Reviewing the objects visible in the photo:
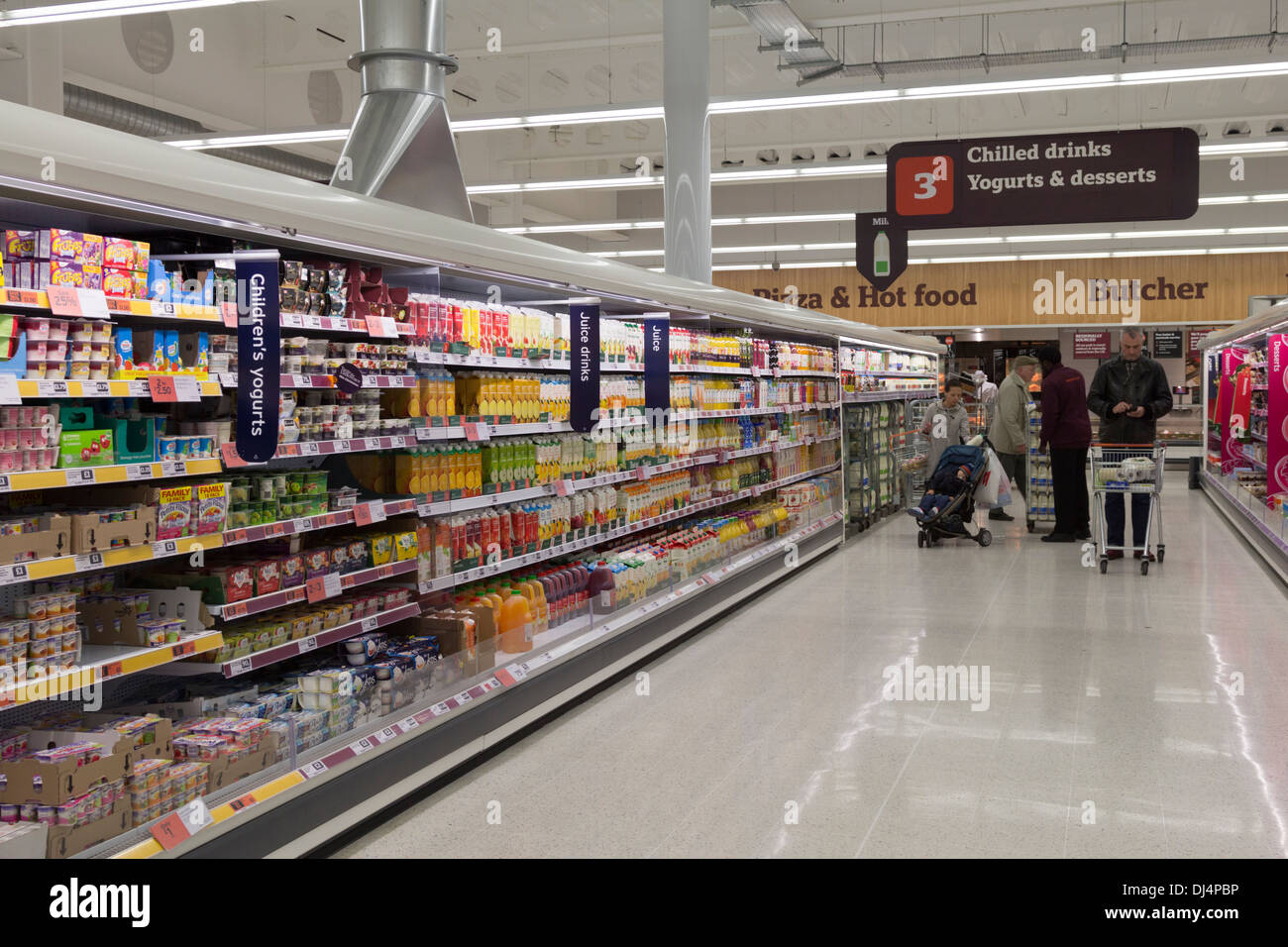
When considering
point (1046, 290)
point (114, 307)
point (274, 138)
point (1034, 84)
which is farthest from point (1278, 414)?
point (1046, 290)

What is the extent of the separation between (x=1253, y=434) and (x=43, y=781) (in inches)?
456

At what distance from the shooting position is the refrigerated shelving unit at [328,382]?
2846 mm

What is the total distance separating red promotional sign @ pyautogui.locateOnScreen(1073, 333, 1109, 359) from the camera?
68.5 feet

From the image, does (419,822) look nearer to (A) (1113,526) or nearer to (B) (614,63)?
(A) (1113,526)

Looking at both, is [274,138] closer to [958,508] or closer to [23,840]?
[958,508]

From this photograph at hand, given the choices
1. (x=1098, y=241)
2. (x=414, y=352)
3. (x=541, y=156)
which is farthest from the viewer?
(x=1098, y=241)

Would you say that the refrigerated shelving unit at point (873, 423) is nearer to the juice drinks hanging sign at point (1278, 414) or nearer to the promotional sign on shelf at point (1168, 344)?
the juice drinks hanging sign at point (1278, 414)

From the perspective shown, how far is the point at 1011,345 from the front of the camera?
2119 cm

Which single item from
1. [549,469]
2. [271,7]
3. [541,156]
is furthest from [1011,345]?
[549,469]

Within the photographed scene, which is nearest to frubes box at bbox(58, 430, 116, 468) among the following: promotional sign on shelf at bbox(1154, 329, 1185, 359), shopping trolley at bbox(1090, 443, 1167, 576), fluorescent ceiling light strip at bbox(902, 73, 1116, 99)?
fluorescent ceiling light strip at bbox(902, 73, 1116, 99)

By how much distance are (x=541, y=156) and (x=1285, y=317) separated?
34.3ft

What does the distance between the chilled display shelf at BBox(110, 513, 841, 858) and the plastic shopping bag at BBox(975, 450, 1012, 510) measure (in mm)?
4456

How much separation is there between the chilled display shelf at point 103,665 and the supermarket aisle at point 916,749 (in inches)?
31.7

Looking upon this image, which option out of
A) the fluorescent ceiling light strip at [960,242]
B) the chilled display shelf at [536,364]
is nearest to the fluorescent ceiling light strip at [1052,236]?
the fluorescent ceiling light strip at [960,242]
